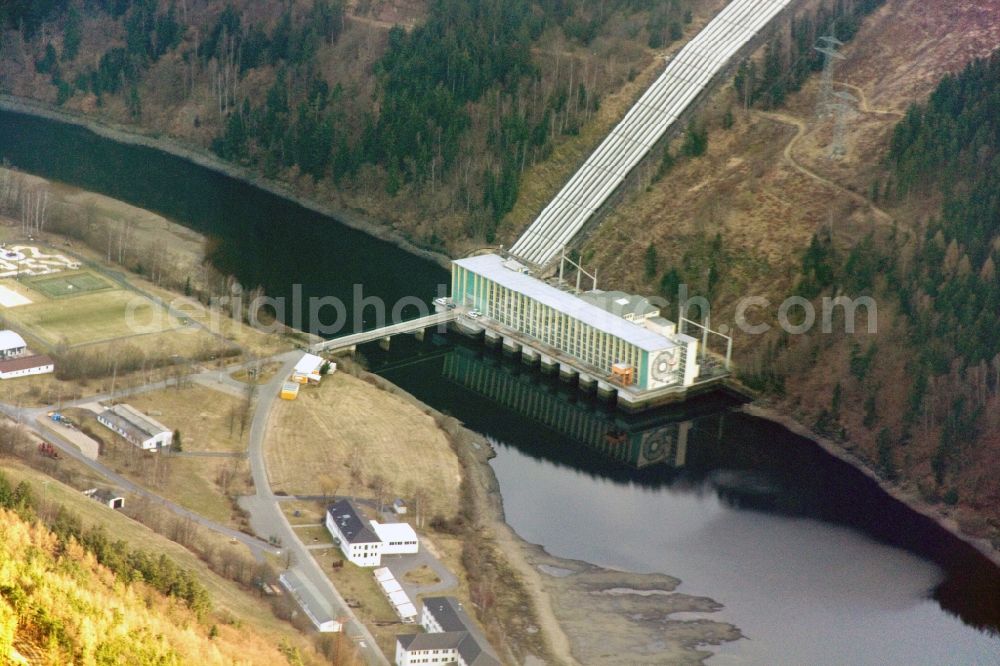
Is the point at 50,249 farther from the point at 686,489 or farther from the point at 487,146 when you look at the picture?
the point at 686,489

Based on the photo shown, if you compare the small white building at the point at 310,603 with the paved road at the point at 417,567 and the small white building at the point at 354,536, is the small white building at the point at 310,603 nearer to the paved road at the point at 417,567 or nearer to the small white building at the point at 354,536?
the small white building at the point at 354,536

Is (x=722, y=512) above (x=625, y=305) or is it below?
below

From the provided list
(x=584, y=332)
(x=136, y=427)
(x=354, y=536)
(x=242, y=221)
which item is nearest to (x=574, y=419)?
(x=584, y=332)

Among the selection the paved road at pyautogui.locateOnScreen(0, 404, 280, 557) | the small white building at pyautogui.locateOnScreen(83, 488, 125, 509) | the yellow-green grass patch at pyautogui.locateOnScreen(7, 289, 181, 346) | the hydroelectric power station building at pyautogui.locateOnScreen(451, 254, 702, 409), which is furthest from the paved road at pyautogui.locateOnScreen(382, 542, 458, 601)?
the yellow-green grass patch at pyautogui.locateOnScreen(7, 289, 181, 346)

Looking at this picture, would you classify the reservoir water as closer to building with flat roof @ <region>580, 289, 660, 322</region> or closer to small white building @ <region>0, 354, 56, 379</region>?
building with flat roof @ <region>580, 289, 660, 322</region>

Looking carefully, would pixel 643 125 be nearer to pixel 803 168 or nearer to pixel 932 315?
pixel 803 168

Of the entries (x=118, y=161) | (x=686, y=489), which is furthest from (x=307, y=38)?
(x=686, y=489)
